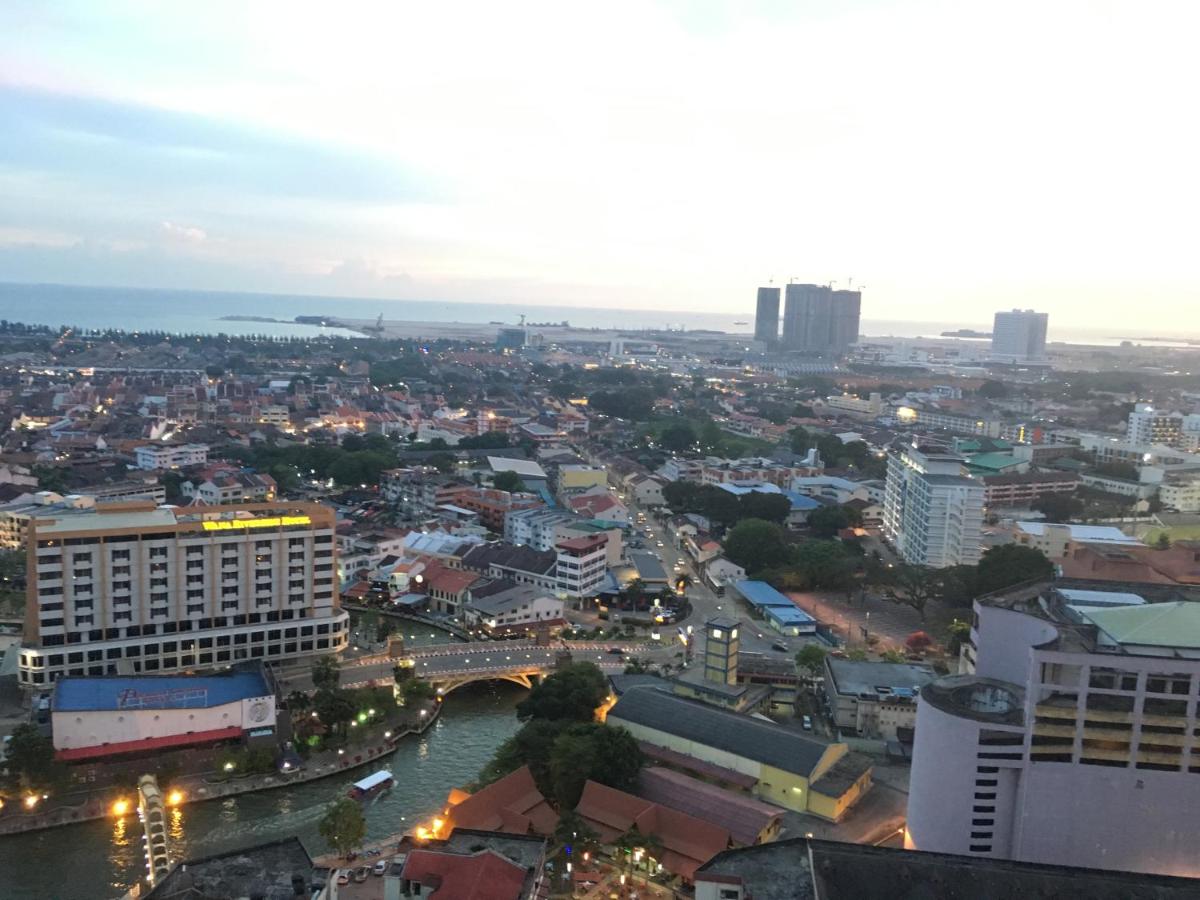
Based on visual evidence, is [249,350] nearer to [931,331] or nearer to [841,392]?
[841,392]

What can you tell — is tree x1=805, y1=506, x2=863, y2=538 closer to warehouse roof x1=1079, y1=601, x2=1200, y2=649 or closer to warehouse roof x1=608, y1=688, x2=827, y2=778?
warehouse roof x1=608, y1=688, x2=827, y2=778

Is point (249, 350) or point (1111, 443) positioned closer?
point (1111, 443)

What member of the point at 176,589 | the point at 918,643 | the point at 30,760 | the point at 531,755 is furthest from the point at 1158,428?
the point at 30,760

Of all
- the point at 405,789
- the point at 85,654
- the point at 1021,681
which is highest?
the point at 1021,681

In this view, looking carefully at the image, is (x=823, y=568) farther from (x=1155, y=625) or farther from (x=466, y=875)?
(x=466, y=875)

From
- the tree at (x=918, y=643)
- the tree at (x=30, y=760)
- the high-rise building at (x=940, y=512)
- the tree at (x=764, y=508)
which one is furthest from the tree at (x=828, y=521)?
the tree at (x=30, y=760)

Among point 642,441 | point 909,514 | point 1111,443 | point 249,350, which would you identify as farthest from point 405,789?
point 249,350
